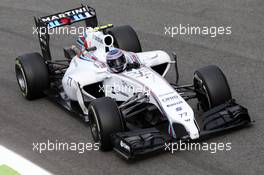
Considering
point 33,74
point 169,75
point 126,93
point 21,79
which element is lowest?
point 169,75

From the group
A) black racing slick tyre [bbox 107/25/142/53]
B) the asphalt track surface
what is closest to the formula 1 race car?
the asphalt track surface

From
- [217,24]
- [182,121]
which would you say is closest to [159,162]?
[182,121]

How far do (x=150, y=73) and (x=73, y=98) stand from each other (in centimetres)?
148

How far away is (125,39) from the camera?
43.8ft

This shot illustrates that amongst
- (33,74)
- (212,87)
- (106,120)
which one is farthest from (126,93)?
(33,74)

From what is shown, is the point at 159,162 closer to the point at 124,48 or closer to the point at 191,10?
the point at 124,48

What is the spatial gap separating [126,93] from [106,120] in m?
1.00

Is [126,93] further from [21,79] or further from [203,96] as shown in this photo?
[21,79]

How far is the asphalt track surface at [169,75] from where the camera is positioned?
10023 millimetres

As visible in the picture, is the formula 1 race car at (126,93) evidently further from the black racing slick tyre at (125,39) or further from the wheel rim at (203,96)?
the black racing slick tyre at (125,39)

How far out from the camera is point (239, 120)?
10711 millimetres

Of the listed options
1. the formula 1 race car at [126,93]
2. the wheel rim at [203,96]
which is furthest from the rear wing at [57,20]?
the wheel rim at [203,96]

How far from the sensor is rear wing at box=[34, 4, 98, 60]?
504 inches

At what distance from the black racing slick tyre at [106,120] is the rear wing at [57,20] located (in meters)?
2.92
